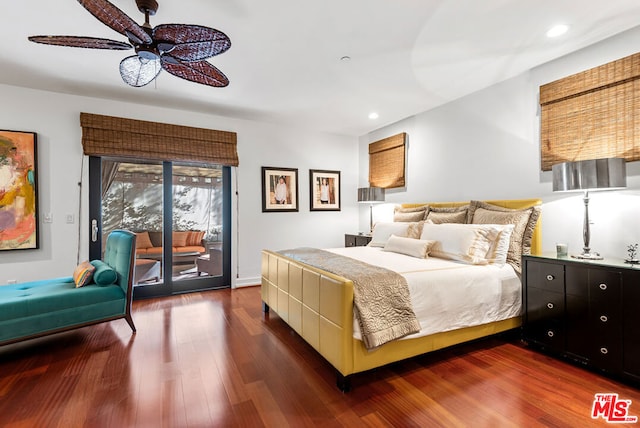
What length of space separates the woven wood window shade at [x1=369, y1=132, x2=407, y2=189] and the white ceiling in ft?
2.58

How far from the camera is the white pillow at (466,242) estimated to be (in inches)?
105

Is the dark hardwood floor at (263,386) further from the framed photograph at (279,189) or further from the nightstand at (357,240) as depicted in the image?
the framed photograph at (279,189)

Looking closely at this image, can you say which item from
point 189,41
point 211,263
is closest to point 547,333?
point 189,41

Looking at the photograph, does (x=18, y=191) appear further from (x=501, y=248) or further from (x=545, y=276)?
(x=545, y=276)

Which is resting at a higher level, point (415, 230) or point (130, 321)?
point (415, 230)

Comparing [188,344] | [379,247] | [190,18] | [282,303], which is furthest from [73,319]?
[379,247]

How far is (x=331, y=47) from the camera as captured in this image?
8.47ft

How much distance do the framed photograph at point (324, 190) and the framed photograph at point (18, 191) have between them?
11.9 ft

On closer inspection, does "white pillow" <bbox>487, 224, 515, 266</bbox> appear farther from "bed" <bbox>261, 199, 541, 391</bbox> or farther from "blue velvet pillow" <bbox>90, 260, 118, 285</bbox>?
"blue velvet pillow" <bbox>90, 260, 118, 285</bbox>

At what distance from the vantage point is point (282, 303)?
9.48 ft

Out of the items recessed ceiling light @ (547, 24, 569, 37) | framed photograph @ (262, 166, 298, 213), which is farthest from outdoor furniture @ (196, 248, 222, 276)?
recessed ceiling light @ (547, 24, 569, 37)

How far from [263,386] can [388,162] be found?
3.84m

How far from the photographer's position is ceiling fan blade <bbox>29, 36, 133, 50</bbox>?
1.82 meters

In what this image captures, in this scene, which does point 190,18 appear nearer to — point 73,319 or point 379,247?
point 73,319
